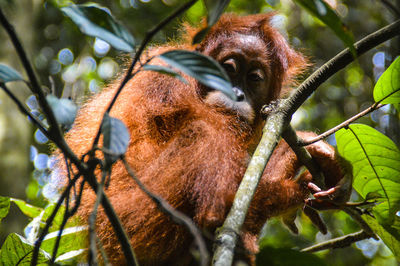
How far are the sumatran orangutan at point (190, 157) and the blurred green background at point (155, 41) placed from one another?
1.60m

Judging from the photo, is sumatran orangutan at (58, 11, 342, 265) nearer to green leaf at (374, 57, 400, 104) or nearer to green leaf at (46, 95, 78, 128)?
green leaf at (374, 57, 400, 104)

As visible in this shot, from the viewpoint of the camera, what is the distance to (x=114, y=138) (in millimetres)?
1068

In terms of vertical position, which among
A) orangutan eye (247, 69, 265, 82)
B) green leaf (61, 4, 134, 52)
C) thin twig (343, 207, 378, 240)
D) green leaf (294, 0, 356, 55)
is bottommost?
thin twig (343, 207, 378, 240)

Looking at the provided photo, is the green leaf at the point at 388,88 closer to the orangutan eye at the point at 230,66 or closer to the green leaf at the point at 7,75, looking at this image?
the orangutan eye at the point at 230,66

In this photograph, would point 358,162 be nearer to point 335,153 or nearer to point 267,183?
point 335,153

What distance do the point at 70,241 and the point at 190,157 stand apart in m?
0.95

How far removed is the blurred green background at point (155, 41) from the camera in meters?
4.25

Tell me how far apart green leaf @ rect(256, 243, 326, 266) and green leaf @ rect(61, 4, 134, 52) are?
862 millimetres

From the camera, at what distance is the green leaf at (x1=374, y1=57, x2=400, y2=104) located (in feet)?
5.93

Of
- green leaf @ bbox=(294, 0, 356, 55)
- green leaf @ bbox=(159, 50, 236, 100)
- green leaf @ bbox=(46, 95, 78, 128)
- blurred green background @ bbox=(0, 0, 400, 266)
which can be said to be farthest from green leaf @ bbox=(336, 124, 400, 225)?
blurred green background @ bbox=(0, 0, 400, 266)

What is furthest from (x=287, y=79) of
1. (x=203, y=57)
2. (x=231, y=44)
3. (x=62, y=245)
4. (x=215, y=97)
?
(x=203, y=57)

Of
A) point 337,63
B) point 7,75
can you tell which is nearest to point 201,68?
point 7,75

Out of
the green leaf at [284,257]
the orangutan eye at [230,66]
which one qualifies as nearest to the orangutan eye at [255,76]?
the orangutan eye at [230,66]

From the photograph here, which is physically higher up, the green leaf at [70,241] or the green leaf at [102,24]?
the green leaf at [102,24]
